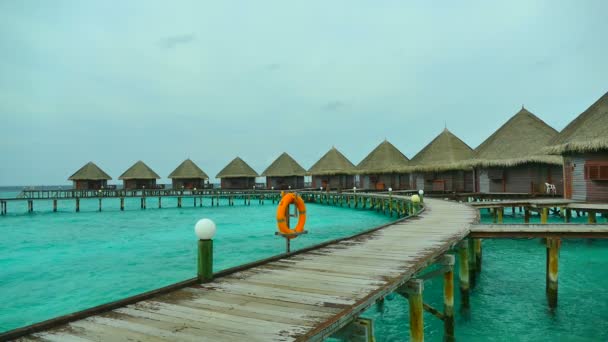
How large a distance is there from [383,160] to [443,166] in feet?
30.2

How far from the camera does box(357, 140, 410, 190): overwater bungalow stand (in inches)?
1424

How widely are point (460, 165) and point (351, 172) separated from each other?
14457 mm

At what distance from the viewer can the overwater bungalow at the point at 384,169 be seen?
36166 mm

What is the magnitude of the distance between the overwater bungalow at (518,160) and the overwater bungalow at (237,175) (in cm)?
3232

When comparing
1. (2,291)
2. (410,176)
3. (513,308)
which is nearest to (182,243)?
(2,291)

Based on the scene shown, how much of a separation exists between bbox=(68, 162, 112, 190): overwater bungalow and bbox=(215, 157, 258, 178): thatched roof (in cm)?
1516

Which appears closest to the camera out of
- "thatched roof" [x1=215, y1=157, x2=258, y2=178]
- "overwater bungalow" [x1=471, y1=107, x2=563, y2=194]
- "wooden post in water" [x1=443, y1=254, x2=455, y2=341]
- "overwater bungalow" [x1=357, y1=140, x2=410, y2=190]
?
"wooden post in water" [x1=443, y1=254, x2=455, y2=341]

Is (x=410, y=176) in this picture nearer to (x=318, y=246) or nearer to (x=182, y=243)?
(x=182, y=243)

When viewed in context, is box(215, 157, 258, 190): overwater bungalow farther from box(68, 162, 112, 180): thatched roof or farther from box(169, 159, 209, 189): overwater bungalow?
box(68, 162, 112, 180): thatched roof

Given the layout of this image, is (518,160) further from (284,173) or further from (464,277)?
(284,173)

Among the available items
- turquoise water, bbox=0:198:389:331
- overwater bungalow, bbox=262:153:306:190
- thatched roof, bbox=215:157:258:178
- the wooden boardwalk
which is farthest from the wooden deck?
thatched roof, bbox=215:157:258:178

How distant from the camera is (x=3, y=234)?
82.2ft

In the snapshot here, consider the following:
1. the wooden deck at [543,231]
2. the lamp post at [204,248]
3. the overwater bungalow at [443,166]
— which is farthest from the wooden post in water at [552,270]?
the overwater bungalow at [443,166]

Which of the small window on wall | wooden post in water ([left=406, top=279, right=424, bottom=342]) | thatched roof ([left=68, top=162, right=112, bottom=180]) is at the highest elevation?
thatched roof ([left=68, top=162, right=112, bottom=180])
